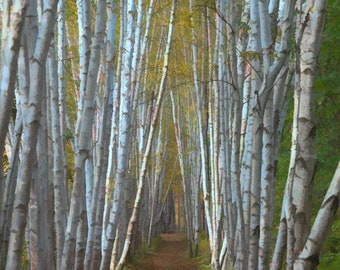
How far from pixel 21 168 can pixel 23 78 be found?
48cm

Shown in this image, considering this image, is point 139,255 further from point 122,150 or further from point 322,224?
point 322,224

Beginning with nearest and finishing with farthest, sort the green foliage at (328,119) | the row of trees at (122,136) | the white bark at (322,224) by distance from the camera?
the white bark at (322,224) → the row of trees at (122,136) → the green foliage at (328,119)

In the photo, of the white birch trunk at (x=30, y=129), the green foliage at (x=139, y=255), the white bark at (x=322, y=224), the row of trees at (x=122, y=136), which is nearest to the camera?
the white bark at (x=322, y=224)

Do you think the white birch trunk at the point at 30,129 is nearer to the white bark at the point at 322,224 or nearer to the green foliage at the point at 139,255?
the white bark at the point at 322,224

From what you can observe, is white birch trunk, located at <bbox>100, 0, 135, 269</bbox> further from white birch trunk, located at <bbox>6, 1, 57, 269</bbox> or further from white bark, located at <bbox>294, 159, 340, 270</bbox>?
white bark, located at <bbox>294, 159, 340, 270</bbox>

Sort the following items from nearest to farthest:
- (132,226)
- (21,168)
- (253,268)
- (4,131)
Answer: (4,131) → (21,168) → (253,268) → (132,226)

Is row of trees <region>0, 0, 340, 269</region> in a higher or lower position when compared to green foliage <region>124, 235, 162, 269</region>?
higher

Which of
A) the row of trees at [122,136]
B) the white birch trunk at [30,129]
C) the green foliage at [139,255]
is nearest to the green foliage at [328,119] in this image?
the row of trees at [122,136]

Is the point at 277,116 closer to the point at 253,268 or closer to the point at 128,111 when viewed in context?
the point at 253,268

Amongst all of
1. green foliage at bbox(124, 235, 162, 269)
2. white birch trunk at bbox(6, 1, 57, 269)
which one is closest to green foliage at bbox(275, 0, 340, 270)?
white birch trunk at bbox(6, 1, 57, 269)

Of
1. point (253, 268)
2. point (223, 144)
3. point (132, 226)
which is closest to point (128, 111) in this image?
point (223, 144)

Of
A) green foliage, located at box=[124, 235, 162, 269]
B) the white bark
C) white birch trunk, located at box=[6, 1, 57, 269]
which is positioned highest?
white birch trunk, located at box=[6, 1, 57, 269]

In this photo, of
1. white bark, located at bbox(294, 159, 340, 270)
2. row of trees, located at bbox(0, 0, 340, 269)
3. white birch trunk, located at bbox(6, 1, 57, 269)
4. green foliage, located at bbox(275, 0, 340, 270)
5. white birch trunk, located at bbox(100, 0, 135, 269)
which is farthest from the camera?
white birch trunk, located at bbox(100, 0, 135, 269)

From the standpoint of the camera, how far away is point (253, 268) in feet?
11.7
